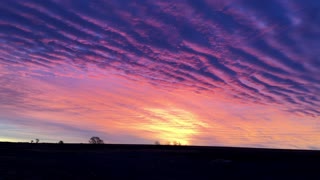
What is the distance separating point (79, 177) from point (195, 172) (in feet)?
25.6

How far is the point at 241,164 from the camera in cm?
3120

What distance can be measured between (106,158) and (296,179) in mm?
15404

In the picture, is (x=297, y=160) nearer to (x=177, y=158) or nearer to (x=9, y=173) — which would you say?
(x=177, y=158)

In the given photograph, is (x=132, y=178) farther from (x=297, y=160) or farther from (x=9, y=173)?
(x=297, y=160)

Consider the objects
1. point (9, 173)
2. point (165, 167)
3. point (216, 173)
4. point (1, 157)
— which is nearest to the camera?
point (9, 173)

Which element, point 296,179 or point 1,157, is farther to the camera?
point 1,157

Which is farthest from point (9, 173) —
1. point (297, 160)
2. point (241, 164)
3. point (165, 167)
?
point (297, 160)

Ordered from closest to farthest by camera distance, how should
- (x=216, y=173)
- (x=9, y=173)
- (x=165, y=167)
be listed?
(x=9, y=173)
(x=216, y=173)
(x=165, y=167)

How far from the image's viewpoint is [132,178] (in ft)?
85.2

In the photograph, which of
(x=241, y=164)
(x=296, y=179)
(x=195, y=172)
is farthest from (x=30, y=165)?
(x=296, y=179)

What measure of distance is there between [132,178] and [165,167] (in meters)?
4.42

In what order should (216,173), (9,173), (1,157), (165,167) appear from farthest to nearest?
(1,157) → (165,167) → (216,173) → (9,173)

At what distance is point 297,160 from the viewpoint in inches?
1325

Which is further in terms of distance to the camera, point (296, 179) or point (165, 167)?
point (165, 167)
